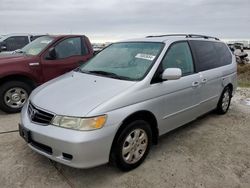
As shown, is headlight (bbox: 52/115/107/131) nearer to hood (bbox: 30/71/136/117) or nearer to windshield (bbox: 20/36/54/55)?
hood (bbox: 30/71/136/117)

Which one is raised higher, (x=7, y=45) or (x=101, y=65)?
(x=101, y=65)

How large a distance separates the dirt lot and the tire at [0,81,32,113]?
3.08 ft

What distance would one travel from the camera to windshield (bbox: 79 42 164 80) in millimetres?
3736

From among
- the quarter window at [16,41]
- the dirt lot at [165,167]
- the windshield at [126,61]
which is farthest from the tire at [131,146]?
the quarter window at [16,41]

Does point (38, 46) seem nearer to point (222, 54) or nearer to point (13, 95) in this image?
point (13, 95)

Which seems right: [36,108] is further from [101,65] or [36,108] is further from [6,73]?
[6,73]

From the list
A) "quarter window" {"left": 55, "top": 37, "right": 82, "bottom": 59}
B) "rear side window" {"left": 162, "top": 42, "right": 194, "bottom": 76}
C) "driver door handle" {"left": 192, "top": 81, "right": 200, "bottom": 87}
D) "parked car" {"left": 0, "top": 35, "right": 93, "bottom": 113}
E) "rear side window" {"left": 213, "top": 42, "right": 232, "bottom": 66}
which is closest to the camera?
"rear side window" {"left": 162, "top": 42, "right": 194, "bottom": 76}

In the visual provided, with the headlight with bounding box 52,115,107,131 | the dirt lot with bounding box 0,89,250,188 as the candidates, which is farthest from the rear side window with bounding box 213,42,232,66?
the headlight with bounding box 52,115,107,131

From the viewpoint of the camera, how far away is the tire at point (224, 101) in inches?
221

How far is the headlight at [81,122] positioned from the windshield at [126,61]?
879 mm

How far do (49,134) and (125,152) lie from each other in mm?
919

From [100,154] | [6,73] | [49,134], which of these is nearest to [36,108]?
[49,134]

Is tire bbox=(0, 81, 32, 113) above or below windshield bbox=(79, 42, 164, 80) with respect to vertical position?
below

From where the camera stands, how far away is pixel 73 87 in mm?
3613
